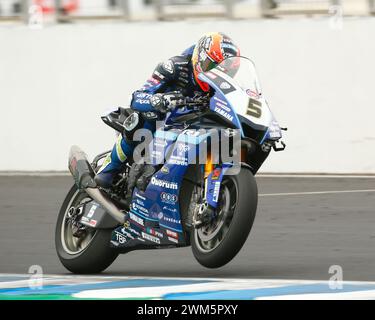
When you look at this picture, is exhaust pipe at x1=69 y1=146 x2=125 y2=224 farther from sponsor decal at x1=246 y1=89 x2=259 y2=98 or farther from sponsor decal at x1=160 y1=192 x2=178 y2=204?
sponsor decal at x1=246 y1=89 x2=259 y2=98

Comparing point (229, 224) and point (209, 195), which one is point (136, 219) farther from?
point (229, 224)

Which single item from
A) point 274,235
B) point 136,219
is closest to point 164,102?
point 136,219

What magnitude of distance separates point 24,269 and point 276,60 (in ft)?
21.3

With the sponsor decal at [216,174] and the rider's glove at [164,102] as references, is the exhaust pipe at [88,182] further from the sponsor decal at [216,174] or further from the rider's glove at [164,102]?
the sponsor decal at [216,174]

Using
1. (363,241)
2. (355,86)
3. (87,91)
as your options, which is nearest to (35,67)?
(87,91)

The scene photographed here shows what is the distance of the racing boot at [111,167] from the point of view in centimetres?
845

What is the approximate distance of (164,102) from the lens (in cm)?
800

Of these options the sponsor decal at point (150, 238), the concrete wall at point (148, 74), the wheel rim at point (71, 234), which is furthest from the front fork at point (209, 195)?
the concrete wall at point (148, 74)

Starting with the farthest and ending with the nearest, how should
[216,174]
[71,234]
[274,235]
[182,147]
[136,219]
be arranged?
[274,235]
[71,234]
[136,219]
[182,147]
[216,174]

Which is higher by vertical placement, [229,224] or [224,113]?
[224,113]

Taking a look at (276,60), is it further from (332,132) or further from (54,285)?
(54,285)

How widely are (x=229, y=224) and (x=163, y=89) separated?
1.26 metres

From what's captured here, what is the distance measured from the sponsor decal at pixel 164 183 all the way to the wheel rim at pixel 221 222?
392 millimetres

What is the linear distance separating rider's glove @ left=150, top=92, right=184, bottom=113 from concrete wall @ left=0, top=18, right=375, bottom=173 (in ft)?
20.2
